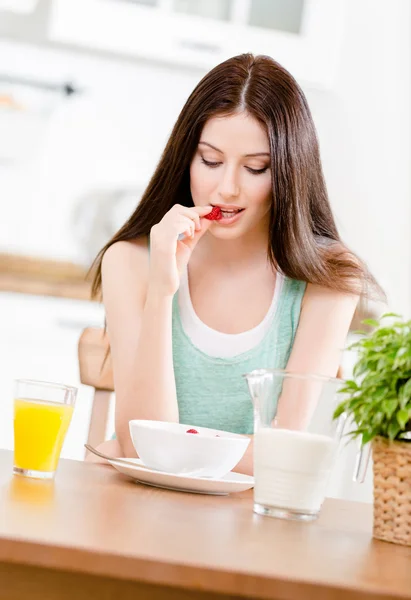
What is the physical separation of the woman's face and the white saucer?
0.61 metres

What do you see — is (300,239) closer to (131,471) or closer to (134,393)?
(134,393)

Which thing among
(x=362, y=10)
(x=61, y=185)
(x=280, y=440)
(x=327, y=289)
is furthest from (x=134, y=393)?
(x=362, y=10)

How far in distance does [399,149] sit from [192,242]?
7.08 feet

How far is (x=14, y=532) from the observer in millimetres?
627

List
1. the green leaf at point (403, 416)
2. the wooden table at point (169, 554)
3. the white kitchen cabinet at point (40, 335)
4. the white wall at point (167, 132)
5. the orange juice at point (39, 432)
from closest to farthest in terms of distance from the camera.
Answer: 1. the wooden table at point (169, 554)
2. the green leaf at point (403, 416)
3. the orange juice at point (39, 432)
4. the white kitchen cabinet at point (40, 335)
5. the white wall at point (167, 132)

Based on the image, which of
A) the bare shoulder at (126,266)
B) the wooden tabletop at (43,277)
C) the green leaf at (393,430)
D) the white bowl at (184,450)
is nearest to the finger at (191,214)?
the bare shoulder at (126,266)

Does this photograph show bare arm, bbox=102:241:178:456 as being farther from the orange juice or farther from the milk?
the milk

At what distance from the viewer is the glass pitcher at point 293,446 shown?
910mm

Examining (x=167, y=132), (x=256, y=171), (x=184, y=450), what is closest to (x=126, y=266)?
(x=256, y=171)

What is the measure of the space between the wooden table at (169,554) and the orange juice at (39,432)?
0.09 meters

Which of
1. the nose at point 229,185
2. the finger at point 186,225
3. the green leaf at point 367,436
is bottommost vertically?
the green leaf at point 367,436

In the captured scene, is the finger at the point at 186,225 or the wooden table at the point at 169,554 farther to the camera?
the finger at the point at 186,225

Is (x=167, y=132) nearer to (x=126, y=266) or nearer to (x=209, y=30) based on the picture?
(x=209, y=30)

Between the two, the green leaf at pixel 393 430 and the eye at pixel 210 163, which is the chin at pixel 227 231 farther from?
the green leaf at pixel 393 430
